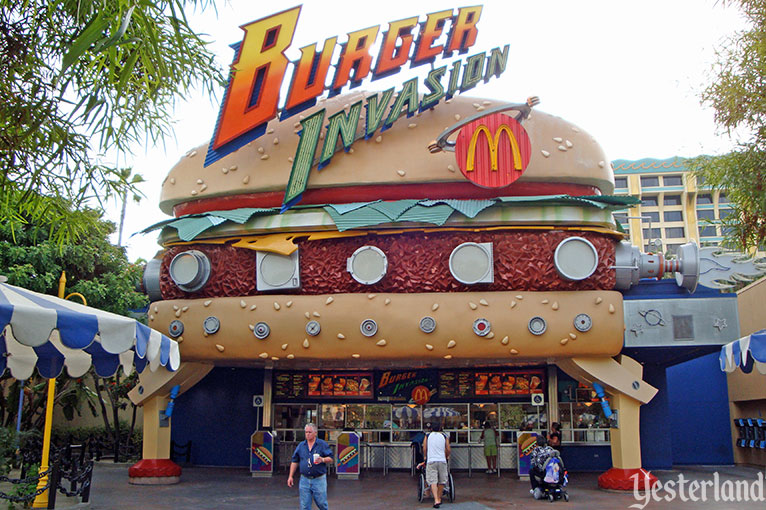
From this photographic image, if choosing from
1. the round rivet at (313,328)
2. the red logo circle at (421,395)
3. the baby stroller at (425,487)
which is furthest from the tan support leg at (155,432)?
the red logo circle at (421,395)

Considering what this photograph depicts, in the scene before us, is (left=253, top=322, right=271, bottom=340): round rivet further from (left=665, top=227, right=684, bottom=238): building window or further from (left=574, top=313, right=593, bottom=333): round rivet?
(left=665, top=227, right=684, bottom=238): building window

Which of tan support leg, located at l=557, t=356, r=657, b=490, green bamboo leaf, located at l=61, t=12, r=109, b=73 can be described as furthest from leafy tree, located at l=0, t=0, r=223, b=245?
tan support leg, located at l=557, t=356, r=657, b=490

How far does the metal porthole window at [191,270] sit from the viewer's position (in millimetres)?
17359

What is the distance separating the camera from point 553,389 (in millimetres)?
20781

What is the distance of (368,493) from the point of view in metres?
16.2

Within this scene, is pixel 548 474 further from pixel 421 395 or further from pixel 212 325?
pixel 212 325

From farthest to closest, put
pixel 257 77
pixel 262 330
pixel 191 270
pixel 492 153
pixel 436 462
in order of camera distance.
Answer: pixel 257 77, pixel 191 270, pixel 262 330, pixel 492 153, pixel 436 462

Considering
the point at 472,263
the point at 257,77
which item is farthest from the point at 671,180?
the point at 257,77

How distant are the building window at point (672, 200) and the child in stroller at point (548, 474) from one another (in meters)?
78.9

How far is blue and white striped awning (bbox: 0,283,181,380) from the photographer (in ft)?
26.0

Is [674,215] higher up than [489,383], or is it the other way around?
[674,215]

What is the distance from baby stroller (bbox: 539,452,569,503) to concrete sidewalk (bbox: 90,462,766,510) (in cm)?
20

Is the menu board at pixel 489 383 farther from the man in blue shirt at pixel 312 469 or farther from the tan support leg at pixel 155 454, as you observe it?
the man in blue shirt at pixel 312 469

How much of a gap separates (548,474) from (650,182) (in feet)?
260
